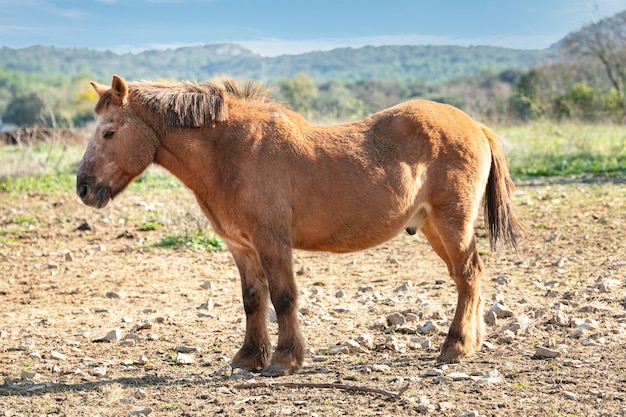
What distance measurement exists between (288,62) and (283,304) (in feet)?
452

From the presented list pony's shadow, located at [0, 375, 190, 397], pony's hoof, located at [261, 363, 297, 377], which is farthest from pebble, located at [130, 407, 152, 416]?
pony's hoof, located at [261, 363, 297, 377]

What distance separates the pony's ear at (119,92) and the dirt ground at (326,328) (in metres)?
2.02

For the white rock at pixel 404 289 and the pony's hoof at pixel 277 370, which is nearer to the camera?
the pony's hoof at pixel 277 370

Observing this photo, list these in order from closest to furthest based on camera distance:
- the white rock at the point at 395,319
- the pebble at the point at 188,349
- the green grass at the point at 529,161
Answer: the pebble at the point at 188,349 < the white rock at the point at 395,319 < the green grass at the point at 529,161

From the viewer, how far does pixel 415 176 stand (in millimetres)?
5434

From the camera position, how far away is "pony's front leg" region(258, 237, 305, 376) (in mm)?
5082

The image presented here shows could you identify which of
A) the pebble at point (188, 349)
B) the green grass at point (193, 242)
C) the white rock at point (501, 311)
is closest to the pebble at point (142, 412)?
the pebble at point (188, 349)

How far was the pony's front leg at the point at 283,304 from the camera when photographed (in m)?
5.08

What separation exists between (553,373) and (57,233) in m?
8.25

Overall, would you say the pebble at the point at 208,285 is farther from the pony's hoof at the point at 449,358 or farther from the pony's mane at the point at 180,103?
the pony's hoof at the point at 449,358

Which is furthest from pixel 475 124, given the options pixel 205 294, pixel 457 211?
pixel 205 294

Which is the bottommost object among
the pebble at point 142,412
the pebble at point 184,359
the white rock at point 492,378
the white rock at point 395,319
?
the pebble at point 184,359

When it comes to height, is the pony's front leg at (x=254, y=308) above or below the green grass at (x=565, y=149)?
below

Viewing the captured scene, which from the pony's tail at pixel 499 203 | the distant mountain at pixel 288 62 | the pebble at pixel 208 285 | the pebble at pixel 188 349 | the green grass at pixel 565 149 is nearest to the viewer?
the pebble at pixel 188 349
